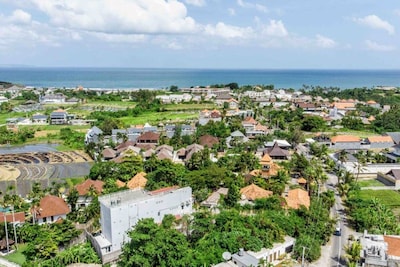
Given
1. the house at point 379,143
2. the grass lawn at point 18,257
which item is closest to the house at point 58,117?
the grass lawn at point 18,257

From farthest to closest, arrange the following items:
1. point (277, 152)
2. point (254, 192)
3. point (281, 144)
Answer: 1. point (281, 144)
2. point (277, 152)
3. point (254, 192)

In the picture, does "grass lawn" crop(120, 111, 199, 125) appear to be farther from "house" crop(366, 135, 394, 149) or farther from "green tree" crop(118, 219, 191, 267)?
"green tree" crop(118, 219, 191, 267)

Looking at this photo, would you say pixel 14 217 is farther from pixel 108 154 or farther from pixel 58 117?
pixel 58 117

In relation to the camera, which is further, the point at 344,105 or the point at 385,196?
the point at 344,105

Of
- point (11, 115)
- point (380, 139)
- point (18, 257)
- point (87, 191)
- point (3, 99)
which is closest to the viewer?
point (18, 257)

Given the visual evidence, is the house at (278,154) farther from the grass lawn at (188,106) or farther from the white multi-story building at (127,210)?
the grass lawn at (188,106)

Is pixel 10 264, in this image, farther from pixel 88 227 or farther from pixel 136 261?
pixel 136 261

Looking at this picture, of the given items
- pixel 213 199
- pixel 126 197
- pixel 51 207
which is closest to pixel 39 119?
pixel 51 207

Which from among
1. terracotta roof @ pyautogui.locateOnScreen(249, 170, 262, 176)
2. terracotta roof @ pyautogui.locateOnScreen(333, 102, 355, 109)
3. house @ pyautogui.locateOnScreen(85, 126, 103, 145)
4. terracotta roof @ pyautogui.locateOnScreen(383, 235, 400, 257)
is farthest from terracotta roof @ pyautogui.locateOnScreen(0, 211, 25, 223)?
terracotta roof @ pyautogui.locateOnScreen(333, 102, 355, 109)
